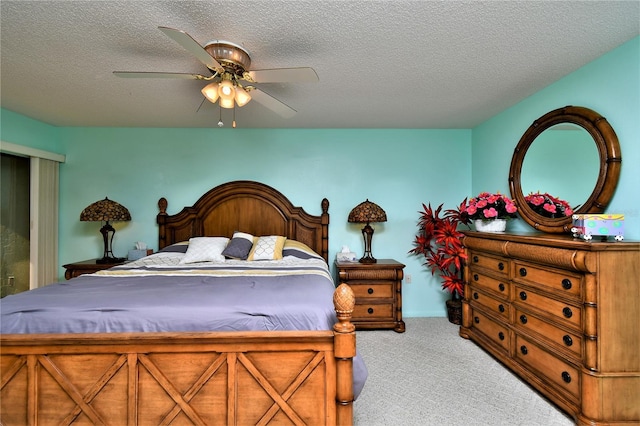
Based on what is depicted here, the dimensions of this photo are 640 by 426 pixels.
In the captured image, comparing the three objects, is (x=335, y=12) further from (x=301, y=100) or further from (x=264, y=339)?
(x=264, y=339)

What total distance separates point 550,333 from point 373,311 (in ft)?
5.67

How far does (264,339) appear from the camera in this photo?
61.9 inches

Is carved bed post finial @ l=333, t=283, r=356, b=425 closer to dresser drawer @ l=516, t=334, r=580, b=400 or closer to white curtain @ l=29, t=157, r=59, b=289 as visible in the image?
dresser drawer @ l=516, t=334, r=580, b=400

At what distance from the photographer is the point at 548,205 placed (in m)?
2.64

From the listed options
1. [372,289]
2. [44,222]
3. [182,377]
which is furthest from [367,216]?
[44,222]

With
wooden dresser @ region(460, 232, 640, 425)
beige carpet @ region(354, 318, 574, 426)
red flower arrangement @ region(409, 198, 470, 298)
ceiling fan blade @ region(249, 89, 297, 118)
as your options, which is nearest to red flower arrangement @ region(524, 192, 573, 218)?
wooden dresser @ region(460, 232, 640, 425)

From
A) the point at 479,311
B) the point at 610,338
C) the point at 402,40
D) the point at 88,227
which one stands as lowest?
the point at 479,311

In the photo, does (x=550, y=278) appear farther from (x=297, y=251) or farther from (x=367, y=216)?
(x=297, y=251)

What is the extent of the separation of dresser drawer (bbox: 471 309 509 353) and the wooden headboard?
5.94ft

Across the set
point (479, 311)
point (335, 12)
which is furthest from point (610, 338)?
point (335, 12)

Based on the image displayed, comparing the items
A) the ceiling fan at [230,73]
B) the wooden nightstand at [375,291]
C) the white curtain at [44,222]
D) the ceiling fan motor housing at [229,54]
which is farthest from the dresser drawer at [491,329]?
the white curtain at [44,222]

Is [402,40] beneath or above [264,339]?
above

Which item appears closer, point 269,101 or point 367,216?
point 269,101

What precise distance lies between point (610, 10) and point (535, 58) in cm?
52
